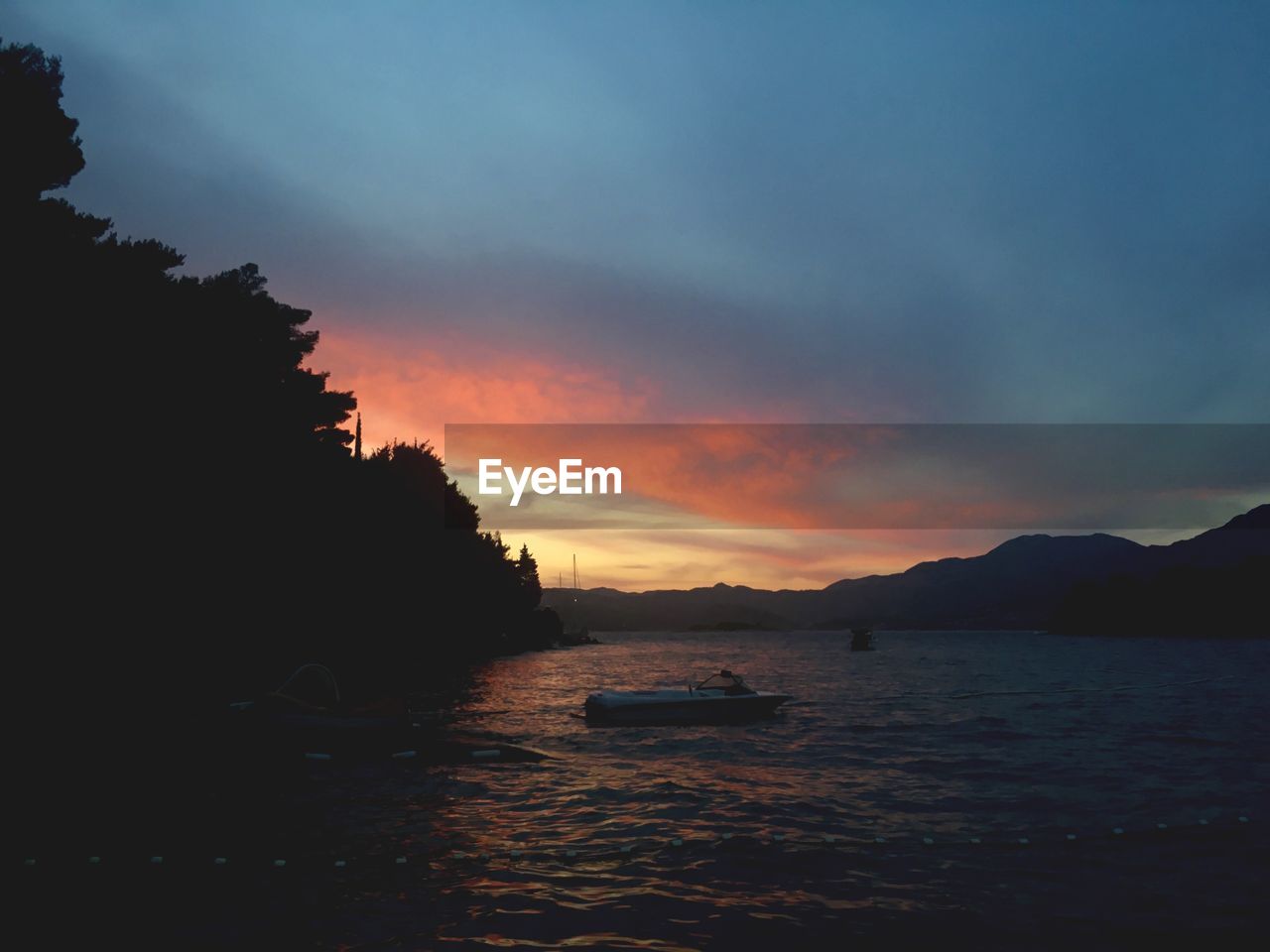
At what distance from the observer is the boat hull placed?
41.0m

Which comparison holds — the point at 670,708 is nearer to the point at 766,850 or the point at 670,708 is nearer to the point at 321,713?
the point at 321,713

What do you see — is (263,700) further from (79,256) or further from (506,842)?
(79,256)

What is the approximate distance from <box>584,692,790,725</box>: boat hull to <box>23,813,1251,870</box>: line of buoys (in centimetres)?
2283

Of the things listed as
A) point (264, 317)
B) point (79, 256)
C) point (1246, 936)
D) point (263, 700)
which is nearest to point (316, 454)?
point (264, 317)

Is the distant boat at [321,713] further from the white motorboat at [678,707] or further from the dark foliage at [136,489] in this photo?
the white motorboat at [678,707]

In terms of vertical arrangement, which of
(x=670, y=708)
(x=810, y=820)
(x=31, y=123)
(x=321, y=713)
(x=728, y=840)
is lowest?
(x=670, y=708)

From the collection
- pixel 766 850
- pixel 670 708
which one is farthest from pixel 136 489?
pixel 766 850

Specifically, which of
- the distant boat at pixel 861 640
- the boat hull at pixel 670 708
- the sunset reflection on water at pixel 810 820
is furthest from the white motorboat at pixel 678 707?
the distant boat at pixel 861 640

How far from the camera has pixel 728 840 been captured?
58.4 ft

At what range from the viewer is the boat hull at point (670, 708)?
135 ft

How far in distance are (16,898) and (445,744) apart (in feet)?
62.5

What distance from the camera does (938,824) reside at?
19.4 metres

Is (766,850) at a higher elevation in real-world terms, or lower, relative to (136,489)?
lower

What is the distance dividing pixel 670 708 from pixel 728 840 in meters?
24.0
